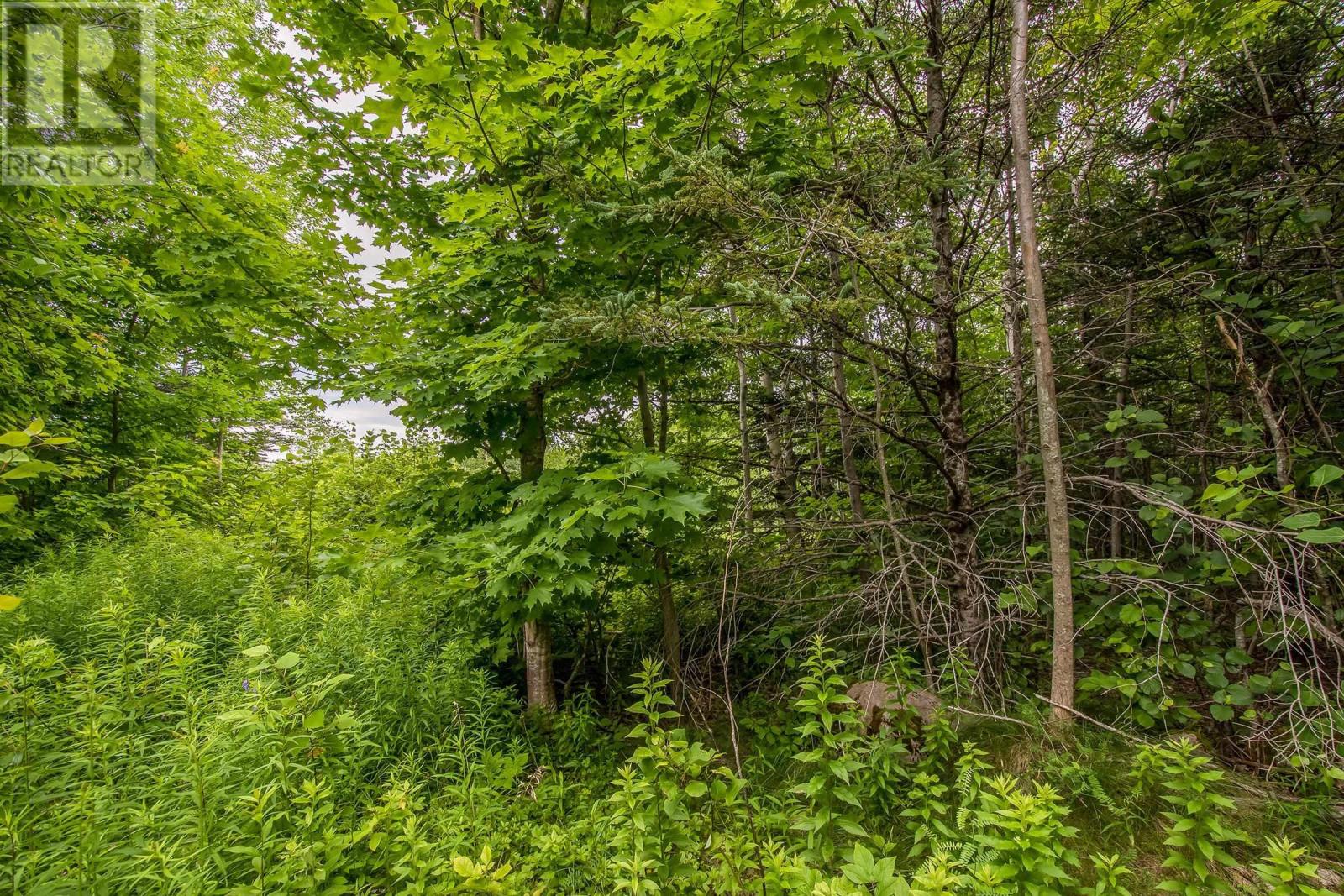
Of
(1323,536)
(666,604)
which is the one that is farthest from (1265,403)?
(666,604)

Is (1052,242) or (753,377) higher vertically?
(1052,242)

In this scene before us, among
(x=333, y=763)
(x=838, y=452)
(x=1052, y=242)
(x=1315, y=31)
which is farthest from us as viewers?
(x=838, y=452)

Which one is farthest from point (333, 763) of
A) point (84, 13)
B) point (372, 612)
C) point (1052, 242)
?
point (84, 13)

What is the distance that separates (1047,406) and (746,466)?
1.78 m

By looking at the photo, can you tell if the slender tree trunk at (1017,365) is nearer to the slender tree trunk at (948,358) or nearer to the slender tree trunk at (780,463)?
the slender tree trunk at (948,358)

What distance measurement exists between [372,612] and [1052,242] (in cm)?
585

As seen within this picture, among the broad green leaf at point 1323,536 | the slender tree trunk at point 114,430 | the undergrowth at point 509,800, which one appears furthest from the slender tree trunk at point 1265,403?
the slender tree trunk at point 114,430

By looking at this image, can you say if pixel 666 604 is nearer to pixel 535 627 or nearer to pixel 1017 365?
pixel 535 627

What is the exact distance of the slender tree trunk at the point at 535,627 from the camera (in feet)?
12.0

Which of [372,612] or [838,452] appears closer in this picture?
[372,612]

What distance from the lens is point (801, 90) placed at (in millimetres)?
2721

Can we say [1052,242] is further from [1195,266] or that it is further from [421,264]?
[421,264]

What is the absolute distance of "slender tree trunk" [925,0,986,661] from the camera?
115 inches

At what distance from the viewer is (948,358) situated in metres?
3.06
